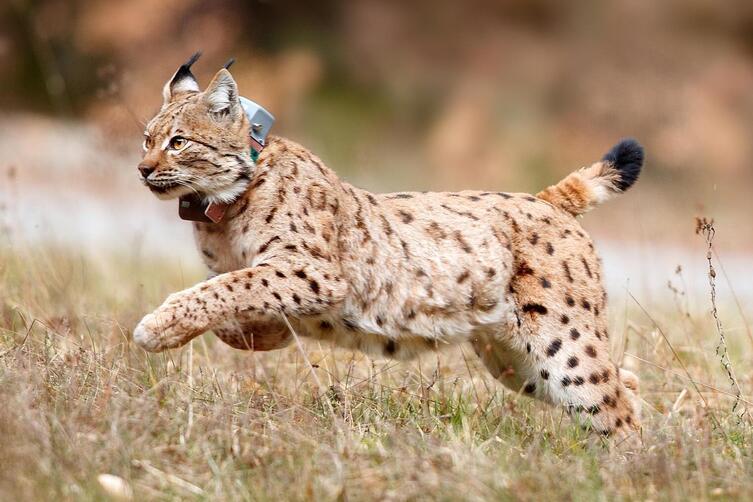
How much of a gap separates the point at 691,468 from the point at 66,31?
45.5 ft

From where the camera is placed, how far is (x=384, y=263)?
19.1ft

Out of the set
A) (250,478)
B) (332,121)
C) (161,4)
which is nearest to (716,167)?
(332,121)

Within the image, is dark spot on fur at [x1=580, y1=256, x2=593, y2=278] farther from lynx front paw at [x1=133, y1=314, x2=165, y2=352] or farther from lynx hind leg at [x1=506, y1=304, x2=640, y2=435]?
lynx front paw at [x1=133, y1=314, x2=165, y2=352]

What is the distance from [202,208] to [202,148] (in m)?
0.29

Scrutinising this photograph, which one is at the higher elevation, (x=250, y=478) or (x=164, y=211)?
(x=164, y=211)

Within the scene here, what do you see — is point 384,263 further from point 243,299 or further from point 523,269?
point 243,299

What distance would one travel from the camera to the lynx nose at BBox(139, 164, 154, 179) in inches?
209

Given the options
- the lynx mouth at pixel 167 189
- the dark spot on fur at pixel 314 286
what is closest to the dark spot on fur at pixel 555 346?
the dark spot on fur at pixel 314 286

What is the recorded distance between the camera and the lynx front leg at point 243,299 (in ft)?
16.4

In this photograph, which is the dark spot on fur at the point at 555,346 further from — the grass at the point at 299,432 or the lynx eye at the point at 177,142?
the lynx eye at the point at 177,142

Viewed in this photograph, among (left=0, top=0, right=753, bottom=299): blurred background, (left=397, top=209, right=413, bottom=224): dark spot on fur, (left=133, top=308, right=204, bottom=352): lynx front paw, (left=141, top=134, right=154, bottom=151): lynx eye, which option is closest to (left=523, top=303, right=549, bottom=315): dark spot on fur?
(left=397, top=209, right=413, bottom=224): dark spot on fur

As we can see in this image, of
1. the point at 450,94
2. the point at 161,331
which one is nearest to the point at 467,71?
the point at 450,94

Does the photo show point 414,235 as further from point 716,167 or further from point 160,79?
point 716,167

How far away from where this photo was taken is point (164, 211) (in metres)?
12.1
